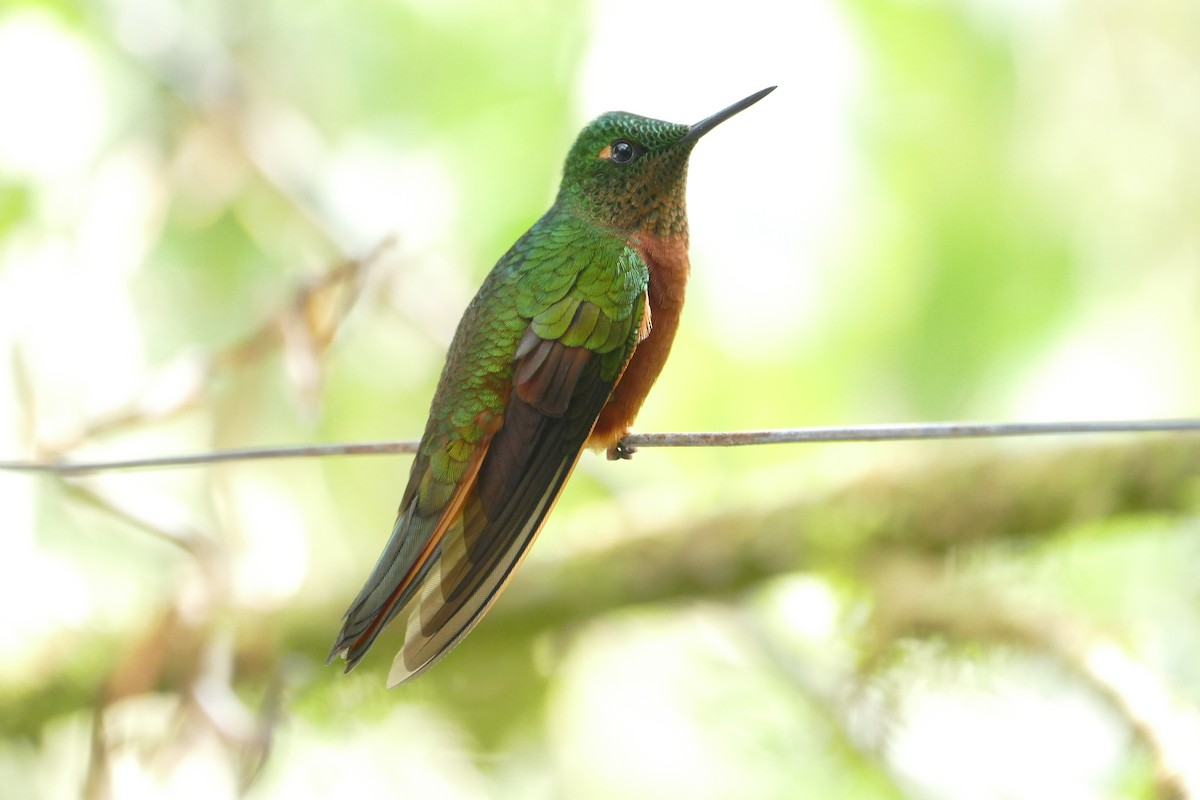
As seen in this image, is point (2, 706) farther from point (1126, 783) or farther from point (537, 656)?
point (1126, 783)

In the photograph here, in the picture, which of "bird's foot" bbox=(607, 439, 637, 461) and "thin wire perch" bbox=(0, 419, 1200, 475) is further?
"bird's foot" bbox=(607, 439, 637, 461)

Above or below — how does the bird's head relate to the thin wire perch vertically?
above

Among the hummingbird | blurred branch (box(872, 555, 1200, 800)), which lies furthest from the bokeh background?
the hummingbird

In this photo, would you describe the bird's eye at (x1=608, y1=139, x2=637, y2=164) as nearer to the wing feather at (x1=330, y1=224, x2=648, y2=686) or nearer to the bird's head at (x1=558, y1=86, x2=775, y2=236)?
the bird's head at (x1=558, y1=86, x2=775, y2=236)

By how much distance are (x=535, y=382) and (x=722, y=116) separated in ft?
2.61

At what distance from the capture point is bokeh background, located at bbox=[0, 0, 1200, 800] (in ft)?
11.9

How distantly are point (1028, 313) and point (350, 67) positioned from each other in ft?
12.7

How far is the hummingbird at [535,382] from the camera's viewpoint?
7.29 feet

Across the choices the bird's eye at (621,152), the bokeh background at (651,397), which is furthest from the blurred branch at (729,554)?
the bird's eye at (621,152)

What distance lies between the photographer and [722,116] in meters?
2.72

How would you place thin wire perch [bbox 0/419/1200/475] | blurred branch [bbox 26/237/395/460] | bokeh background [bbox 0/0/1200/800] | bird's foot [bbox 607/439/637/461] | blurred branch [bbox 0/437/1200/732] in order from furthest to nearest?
blurred branch [bbox 0/437/1200/732], bokeh background [bbox 0/0/1200/800], blurred branch [bbox 26/237/395/460], bird's foot [bbox 607/439/637/461], thin wire perch [bbox 0/419/1200/475]

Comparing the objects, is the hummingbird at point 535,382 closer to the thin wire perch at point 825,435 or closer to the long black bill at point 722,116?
the long black bill at point 722,116

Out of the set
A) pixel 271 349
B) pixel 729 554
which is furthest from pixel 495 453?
pixel 729 554

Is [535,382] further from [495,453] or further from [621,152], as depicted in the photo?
[621,152]
